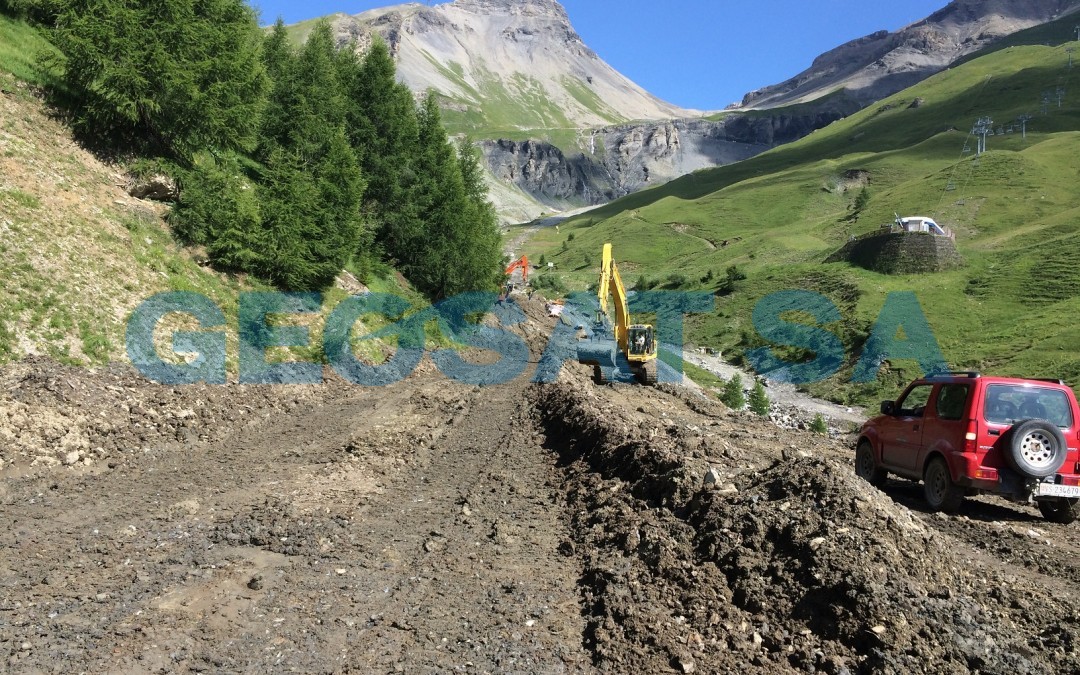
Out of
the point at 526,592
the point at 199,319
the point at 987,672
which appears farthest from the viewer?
the point at 199,319

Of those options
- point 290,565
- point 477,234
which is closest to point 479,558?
point 290,565

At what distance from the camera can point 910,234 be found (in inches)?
2180

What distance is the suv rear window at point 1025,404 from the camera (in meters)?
10.2

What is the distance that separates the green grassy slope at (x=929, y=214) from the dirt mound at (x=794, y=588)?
2889 cm

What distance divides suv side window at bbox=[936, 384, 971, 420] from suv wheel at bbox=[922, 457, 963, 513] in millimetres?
747

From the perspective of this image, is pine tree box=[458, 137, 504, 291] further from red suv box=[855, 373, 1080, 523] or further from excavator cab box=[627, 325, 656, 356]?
red suv box=[855, 373, 1080, 523]

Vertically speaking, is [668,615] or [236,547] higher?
[668,615]

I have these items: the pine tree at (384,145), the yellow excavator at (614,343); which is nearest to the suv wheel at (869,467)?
the yellow excavator at (614,343)

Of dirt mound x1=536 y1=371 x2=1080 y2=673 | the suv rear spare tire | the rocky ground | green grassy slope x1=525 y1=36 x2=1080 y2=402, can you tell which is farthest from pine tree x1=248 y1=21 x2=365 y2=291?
green grassy slope x1=525 y1=36 x2=1080 y2=402

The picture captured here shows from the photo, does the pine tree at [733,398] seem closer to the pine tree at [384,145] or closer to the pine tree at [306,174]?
the pine tree at [384,145]

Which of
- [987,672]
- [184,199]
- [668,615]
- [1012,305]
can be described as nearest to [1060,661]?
[987,672]

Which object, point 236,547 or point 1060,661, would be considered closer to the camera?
point 1060,661

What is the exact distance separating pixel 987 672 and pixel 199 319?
1741 cm

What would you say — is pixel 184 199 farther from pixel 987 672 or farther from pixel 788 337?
pixel 788 337
